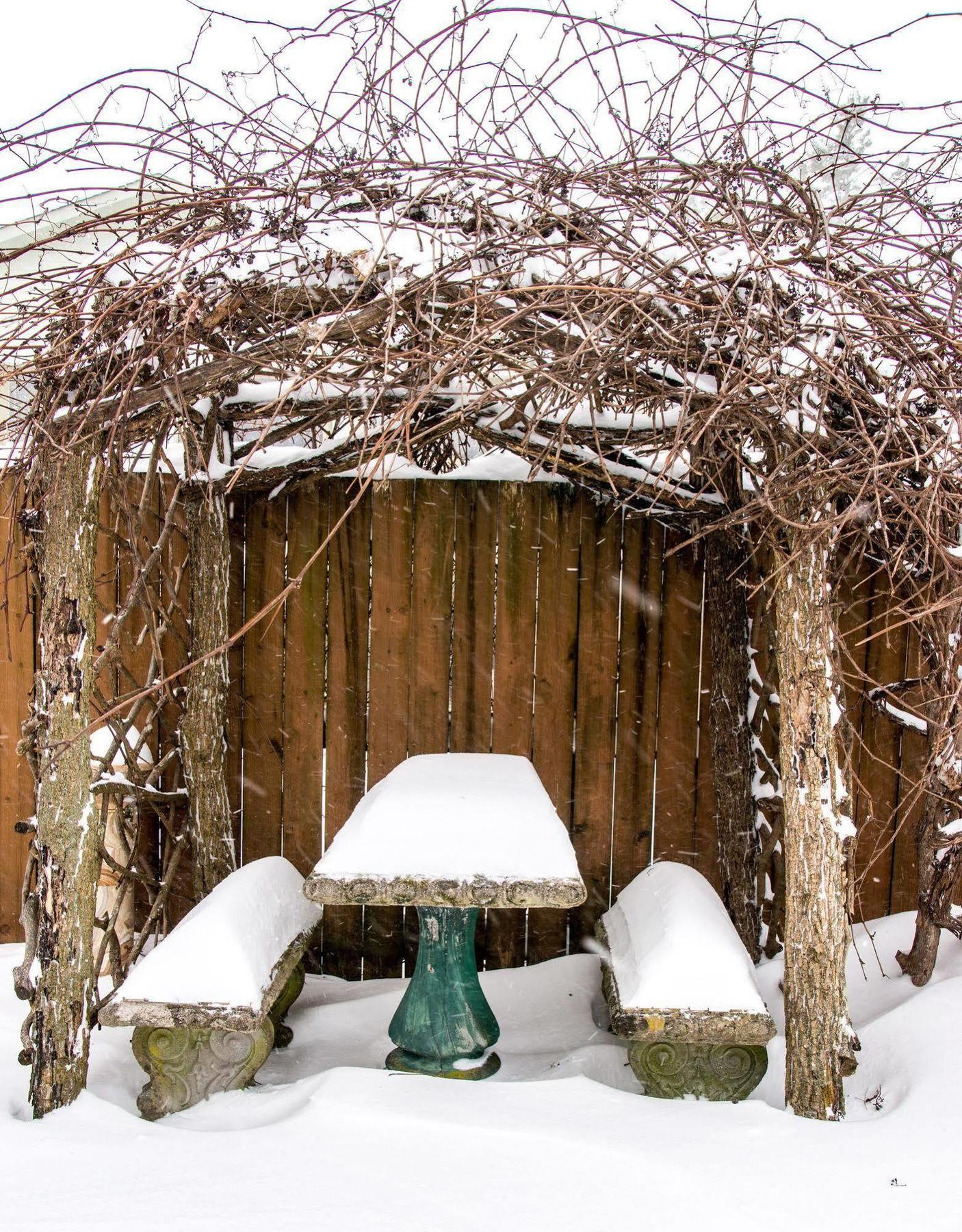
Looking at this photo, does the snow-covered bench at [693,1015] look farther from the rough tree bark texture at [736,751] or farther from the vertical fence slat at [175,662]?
the vertical fence slat at [175,662]

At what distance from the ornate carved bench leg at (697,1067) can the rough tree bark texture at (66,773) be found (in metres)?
1.57

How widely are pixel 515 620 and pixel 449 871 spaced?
1.54 meters

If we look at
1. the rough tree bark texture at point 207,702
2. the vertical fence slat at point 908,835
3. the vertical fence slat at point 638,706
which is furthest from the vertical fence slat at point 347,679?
the vertical fence slat at point 908,835

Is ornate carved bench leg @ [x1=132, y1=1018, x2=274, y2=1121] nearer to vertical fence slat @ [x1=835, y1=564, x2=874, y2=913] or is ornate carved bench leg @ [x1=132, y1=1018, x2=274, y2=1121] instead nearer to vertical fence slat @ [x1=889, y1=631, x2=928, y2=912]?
vertical fence slat @ [x1=835, y1=564, x2=874, y2=913]

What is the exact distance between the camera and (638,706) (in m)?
3.77

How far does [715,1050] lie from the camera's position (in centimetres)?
252

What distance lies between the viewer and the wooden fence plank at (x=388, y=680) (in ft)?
12.4

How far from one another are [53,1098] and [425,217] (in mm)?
2495

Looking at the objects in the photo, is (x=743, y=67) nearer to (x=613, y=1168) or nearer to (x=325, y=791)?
(x=613, y=1168)

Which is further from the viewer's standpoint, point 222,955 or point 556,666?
point 556,666

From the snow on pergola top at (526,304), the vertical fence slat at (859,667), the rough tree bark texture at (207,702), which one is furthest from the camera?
the vertical fence slat at (859,667)

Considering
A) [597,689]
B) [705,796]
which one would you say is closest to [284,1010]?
[597,689]

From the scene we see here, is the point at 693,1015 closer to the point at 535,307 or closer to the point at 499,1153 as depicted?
the point at 499,1153

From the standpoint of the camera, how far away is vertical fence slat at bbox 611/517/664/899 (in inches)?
148
